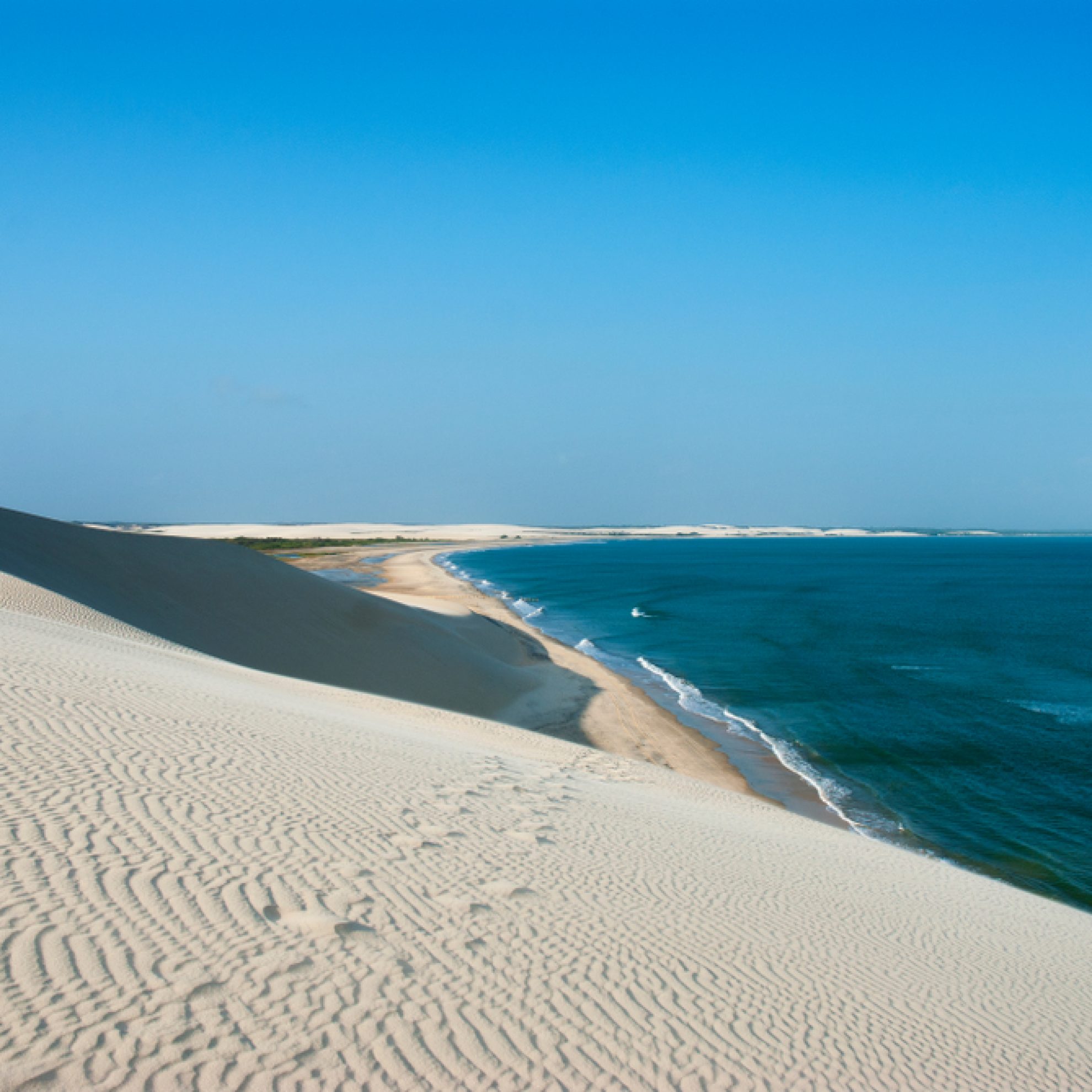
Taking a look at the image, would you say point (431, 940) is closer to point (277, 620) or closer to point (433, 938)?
point (433, 938)

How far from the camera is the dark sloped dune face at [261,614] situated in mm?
22094

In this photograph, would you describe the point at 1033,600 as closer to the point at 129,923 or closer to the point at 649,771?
the point at 649,771

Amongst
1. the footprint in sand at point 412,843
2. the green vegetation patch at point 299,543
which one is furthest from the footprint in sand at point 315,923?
the green vegetation patch at point 299,543

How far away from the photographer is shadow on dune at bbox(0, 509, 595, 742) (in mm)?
21984

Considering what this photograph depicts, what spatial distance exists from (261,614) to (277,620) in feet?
1.66

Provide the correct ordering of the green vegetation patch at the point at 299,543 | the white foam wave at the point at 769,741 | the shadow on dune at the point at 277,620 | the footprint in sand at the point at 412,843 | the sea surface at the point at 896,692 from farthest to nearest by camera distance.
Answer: the green vegetation patch at the point at 299,543
the shadow on dune at the point at 277,620
the white foam wave at the point at 769,741
the sea surface at the point at 896,692
the footprint in sand at the point at 412,843

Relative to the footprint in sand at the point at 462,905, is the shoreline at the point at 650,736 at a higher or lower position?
lower

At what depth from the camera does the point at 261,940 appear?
4.21 meters

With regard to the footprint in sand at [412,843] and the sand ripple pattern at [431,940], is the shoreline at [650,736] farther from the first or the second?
the footprint in sand at [412,843]

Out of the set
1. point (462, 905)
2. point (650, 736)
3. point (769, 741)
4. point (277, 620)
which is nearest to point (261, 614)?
point (277, 620)

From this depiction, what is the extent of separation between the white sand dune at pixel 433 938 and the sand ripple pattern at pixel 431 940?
2 cm

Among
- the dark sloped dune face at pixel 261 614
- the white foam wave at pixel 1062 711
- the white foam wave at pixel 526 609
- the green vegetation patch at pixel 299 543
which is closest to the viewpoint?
the dark sloped dune face at pixel 261 614

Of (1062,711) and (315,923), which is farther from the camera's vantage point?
(1062,711)

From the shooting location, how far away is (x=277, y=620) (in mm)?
25266
